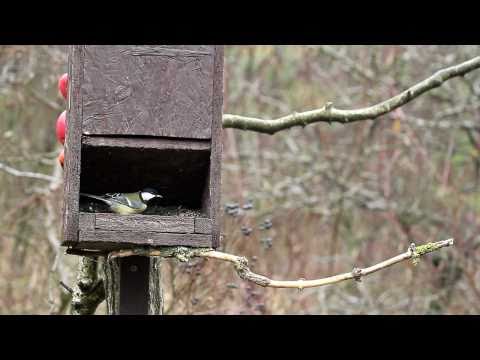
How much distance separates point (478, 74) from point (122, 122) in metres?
5.35

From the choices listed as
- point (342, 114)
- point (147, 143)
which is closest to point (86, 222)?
point (147, 143)

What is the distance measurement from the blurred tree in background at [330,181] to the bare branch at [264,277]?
9.32ft

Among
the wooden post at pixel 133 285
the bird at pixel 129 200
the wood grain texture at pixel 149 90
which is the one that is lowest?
the wooden post at pixel 133 285

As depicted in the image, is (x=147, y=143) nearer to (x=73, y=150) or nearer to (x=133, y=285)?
(x=73, y=150)

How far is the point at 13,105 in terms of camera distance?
7.36 m

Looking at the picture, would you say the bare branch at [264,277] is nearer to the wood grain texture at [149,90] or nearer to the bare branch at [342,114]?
the wood grain texture at [149,90]

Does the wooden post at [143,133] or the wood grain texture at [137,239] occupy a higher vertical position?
the wooden post at [143,133]

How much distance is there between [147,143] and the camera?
3188mm

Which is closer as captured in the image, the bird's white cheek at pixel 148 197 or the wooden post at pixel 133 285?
the wooden post at pixel 133 285

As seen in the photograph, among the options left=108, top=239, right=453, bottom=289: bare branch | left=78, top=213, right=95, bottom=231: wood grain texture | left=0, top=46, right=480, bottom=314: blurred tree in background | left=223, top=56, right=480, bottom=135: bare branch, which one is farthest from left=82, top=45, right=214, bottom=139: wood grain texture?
left=0, top=46, right=480, bottom=314: blurred tree in background

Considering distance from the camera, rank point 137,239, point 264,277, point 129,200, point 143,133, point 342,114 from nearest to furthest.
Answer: point 264,277 → point 137,239 → point 143,133 → point 129,200 → point 342,114

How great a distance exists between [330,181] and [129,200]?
500 cm

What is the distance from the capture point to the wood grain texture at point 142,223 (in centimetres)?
301

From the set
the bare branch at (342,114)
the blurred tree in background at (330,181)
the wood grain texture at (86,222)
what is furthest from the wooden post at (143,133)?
the blurred tree in background at (330,181)
